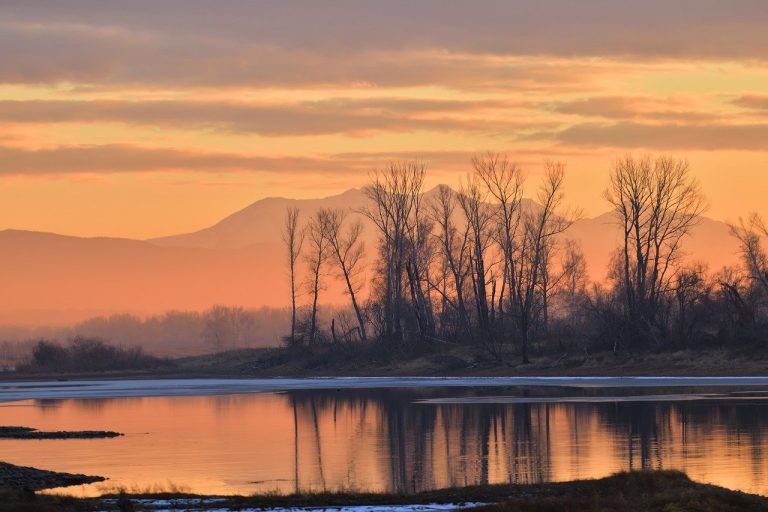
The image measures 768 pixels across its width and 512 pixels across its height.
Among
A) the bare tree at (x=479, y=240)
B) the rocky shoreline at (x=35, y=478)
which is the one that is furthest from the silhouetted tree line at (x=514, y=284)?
the rocky shoreline at (x=35, y=478)

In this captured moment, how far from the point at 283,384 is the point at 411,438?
157 feet

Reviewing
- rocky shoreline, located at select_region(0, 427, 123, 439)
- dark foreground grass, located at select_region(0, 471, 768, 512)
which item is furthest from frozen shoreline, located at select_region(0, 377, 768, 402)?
dark foreground grass, located at select_region(0, 471, 768, 512)

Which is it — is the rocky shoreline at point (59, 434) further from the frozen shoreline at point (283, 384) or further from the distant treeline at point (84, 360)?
the distant treeline at point (84, 360)

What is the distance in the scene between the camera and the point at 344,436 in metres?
44.9

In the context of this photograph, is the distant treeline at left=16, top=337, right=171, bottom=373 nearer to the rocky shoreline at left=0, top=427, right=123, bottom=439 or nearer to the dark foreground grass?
the rocky shoreline at left=0, top=427, right=123, bottom=439

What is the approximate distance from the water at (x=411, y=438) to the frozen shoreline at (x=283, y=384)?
5.46 feet

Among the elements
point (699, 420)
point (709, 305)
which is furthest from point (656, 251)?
point (699, 420)

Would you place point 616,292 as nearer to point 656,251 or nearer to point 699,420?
point 656,251

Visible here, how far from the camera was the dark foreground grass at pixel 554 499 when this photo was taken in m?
25.0

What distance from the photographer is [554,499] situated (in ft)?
85.1

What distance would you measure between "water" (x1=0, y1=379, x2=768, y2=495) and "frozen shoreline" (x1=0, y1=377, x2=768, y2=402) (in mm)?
A: 1663

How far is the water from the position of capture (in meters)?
33.1

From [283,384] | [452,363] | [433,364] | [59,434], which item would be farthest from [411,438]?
[433,364]

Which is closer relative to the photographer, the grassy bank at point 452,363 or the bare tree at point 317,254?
the grassy bank at point 452,363
